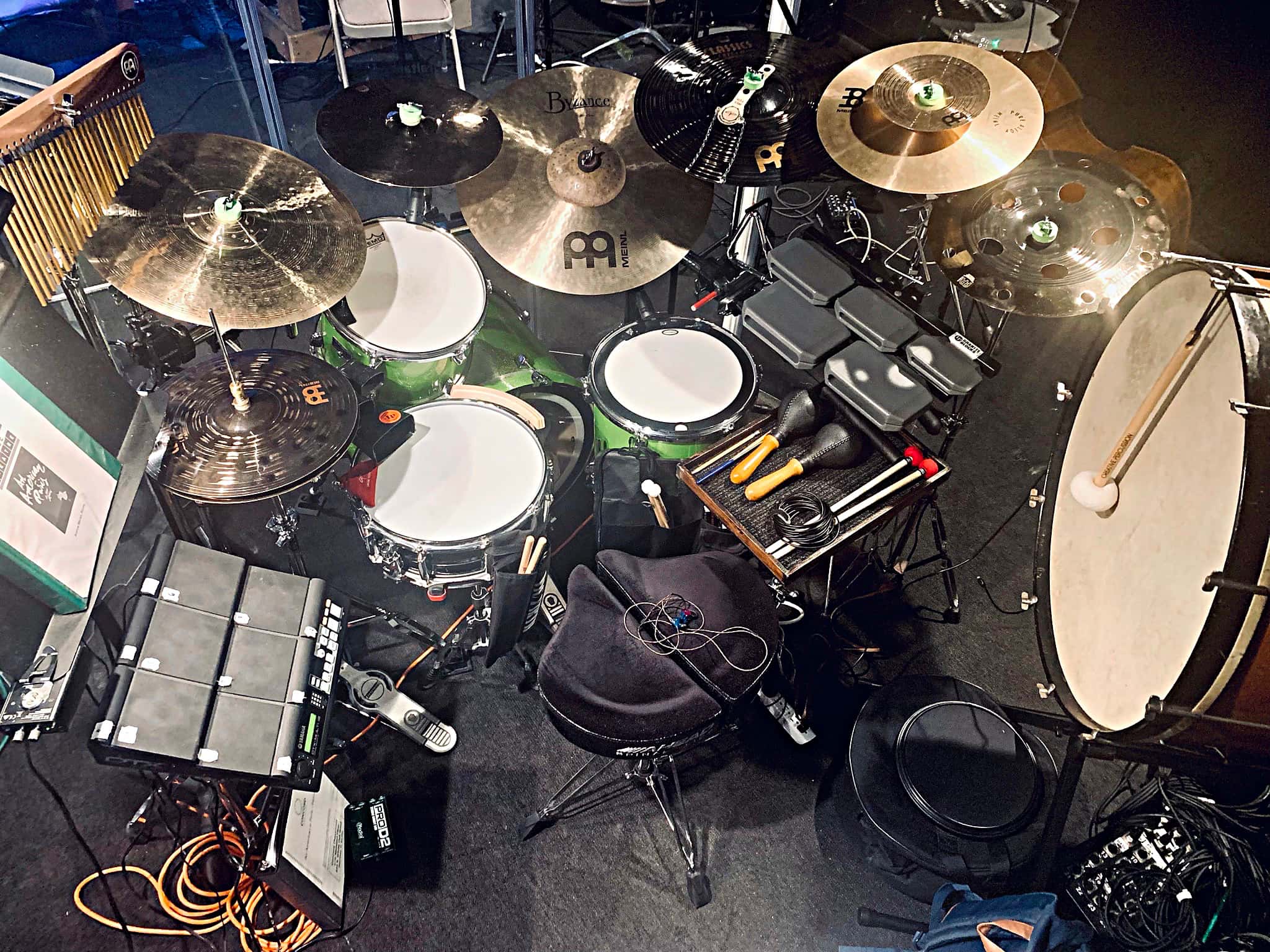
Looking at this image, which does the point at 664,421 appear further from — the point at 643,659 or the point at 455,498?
the point at 643,659

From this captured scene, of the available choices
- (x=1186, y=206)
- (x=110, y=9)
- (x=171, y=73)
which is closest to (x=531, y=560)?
(x=1186, y=206)

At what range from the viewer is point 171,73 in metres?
5.05

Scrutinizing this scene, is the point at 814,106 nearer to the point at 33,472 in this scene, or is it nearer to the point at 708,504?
the point at 708,504

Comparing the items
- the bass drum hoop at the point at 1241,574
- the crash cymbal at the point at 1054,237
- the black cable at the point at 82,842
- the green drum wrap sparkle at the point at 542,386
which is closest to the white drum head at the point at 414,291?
the green drum wrap sparkle at the point at 542,386

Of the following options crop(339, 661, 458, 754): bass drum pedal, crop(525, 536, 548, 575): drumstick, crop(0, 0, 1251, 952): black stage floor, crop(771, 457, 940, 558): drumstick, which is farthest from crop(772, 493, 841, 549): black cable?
crop(339, 661, 458, 754): bass drum pedal

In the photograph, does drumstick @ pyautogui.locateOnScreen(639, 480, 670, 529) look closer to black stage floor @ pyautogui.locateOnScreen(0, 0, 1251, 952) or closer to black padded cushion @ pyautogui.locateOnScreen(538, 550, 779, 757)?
black padded cushion @ pyautogui.locateOnScreen(538, 550, 779, 757)

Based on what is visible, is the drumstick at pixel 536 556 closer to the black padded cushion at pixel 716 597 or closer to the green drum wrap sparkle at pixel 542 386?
the black padded cushion at pixel 716 597

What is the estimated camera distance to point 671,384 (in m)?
3.08

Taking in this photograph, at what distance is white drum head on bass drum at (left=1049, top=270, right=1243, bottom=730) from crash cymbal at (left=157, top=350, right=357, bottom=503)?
1.80 meters

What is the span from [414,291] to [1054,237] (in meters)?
2.04

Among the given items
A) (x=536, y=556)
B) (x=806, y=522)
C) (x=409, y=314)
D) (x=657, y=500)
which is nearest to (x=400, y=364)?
(x=409, y=314)

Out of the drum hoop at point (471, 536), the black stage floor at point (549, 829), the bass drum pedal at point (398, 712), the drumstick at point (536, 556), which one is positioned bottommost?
the black stage floor at point (549, 829)

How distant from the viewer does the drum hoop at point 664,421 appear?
2.97 metres

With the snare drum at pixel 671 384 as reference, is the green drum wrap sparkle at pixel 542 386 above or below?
below
